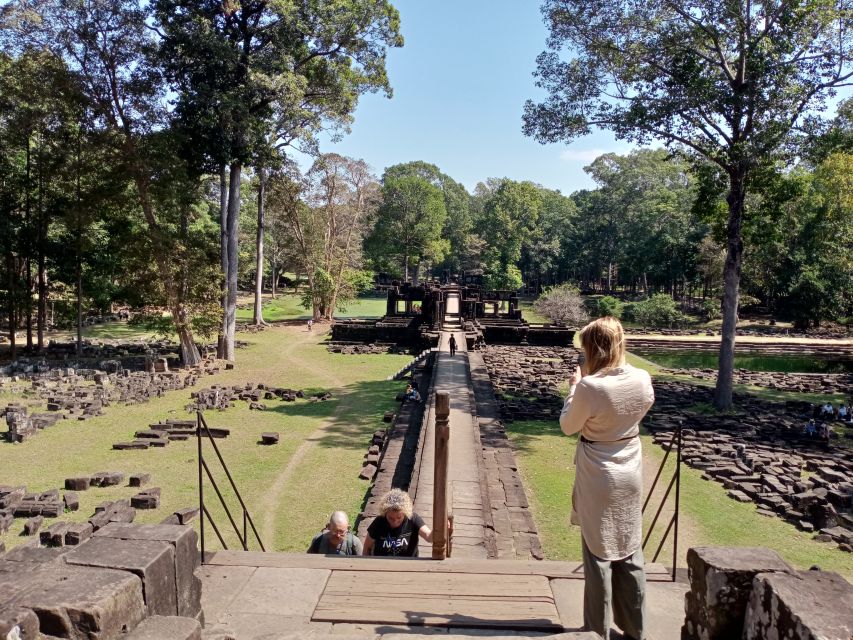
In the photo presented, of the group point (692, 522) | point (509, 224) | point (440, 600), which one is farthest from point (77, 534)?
point (509, 224)

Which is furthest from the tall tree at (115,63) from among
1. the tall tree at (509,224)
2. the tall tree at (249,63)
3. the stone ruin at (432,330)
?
the tall tree at (509,224)

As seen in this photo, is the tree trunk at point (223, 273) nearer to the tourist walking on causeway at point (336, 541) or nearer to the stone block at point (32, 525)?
the stone block at point (32, 525)

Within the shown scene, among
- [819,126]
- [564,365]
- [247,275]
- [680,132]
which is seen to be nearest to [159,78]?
[680,132]

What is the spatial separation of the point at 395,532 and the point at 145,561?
230 centimetres

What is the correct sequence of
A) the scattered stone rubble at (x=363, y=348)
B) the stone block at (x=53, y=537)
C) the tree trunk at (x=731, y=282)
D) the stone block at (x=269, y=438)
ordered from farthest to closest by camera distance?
the scattered stone rubble at (x=363, y=348) → the tree trunk at (x=731, y=282) → the stone block at (x=269, y=438) → the stone block at (x=53, y=537)

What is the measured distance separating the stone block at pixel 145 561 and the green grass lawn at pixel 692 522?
5.55 meters

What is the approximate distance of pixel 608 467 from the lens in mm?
3209

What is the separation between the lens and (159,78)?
797 inches

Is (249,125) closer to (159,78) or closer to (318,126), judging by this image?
(159,78)

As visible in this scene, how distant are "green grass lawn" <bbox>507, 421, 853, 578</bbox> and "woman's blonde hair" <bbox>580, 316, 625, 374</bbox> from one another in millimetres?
5383

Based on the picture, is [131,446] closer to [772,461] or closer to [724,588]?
[724,588]

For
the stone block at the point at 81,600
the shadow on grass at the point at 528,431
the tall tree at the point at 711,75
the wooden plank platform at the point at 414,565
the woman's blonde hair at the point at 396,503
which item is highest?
the tall tree at the point at 711,75

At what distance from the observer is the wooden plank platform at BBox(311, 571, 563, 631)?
378 centimetres

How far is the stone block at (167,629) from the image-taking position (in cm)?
292
